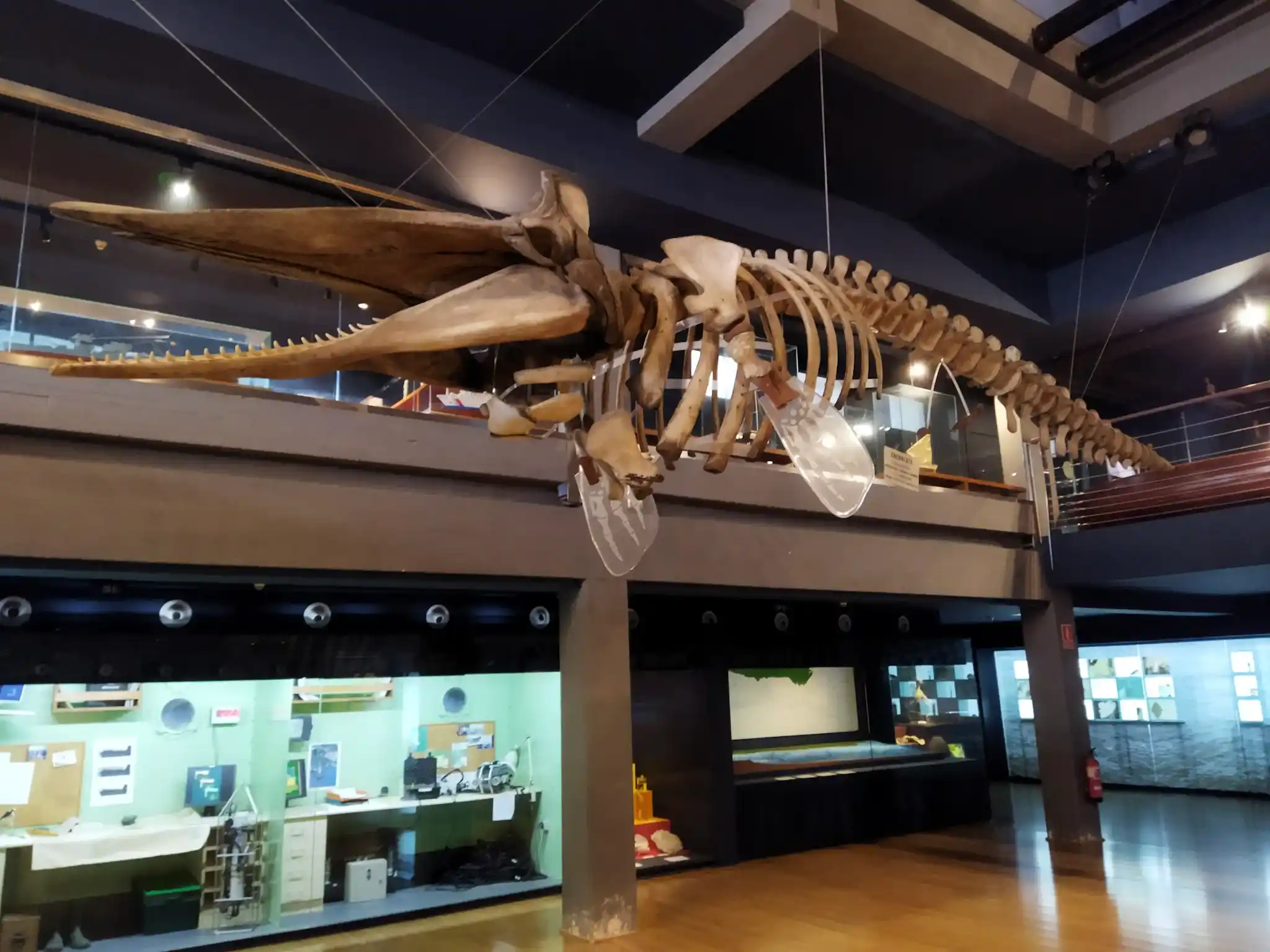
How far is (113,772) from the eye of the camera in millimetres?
5566

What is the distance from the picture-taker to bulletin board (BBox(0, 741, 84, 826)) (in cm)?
521

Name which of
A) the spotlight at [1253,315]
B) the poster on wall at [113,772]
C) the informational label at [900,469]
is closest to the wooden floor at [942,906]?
the poster on wall at [113,772]

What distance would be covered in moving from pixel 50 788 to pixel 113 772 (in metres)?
0.34

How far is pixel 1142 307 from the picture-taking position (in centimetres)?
850

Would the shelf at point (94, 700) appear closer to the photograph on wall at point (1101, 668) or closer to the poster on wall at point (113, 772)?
the poster on wall at point (113, 772)

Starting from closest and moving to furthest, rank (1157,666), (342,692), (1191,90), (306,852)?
(306,852) → (342,692) → (1191,90) → (1157,666)

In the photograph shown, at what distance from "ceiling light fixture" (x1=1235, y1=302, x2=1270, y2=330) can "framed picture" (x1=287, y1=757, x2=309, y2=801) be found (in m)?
9.28

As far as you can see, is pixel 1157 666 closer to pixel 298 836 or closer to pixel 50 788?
pixel 298 836

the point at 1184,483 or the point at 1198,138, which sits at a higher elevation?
the point at 1198,138

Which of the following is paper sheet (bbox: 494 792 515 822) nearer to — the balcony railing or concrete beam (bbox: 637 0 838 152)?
concrete beam (bbox: 637 0 838 152)

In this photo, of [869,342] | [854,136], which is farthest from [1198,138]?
[869,342]

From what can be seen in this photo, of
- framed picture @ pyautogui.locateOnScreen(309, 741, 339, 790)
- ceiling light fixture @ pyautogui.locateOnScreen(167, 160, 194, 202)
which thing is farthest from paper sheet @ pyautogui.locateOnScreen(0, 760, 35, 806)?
ceiling light fixture @ pyautogui.locateOnScreen(167, 160, 194, 202)

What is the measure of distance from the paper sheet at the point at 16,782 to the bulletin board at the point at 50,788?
0.02 metres

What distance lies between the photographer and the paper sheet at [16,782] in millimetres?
5148
